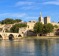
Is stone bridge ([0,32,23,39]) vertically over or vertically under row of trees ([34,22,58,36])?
under

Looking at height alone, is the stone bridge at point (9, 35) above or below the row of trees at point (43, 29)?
below

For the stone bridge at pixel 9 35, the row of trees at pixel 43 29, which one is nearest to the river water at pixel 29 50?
the stone bridge at pixel 9 35

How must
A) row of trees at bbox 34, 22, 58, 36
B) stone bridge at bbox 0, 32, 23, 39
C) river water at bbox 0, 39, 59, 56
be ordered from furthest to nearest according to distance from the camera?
row of trees at bbox 34, 22, 58, 36, stone bridge at bbox 0, 32, 23, 39, river water at bbox 0, 39, 59, 56

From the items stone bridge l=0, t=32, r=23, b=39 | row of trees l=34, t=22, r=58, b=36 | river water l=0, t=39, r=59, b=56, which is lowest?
river water l=0, t=39, r=59, b=56

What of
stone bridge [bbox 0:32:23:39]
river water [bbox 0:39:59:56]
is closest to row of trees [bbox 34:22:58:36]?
stone bridge [bbox 0:32:23:39]

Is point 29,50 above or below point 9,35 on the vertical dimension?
below

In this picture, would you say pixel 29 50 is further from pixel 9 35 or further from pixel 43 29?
pixel 43 29

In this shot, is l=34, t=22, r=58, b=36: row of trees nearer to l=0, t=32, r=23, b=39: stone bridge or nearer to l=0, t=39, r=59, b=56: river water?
l=0, t=32, r=23, b=39: stone bridge

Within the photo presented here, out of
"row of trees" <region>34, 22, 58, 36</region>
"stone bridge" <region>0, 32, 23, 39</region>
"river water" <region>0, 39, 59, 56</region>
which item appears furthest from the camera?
"row of trees" <region>34, 22, 58, 36</region>

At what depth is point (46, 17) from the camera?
14362 cm

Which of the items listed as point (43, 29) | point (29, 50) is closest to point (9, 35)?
point (43, 29)

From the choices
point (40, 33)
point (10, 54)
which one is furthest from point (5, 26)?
point (10, 54)

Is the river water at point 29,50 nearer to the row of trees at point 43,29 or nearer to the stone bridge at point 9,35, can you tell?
the stone bridge at point 9,35

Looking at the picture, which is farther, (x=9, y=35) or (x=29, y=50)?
(x=9, y=35)
